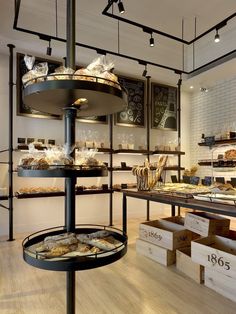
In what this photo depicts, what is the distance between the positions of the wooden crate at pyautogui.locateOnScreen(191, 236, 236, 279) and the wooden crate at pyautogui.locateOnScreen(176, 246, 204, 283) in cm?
13

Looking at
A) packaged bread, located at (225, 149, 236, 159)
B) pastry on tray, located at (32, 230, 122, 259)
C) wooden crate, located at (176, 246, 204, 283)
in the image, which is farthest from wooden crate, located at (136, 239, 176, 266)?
packaged bread, located at (225, 149, 236, 159)

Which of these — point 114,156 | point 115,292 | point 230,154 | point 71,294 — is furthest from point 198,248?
point 230,154

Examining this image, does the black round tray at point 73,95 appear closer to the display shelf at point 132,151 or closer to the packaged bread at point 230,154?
the display shelf at point 132,151

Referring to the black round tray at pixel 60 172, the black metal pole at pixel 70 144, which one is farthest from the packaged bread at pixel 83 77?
the black round tray at pixel 60 172

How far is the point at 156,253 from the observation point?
2.75 metres

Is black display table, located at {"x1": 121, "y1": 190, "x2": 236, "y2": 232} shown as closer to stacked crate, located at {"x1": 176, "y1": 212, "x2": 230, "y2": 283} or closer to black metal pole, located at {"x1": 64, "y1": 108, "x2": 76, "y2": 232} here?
stacked crate, located at {"x1": 176, "y1": 212, "x2": 230, "y2": 283}

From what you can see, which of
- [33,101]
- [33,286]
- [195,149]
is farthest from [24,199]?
[195,149]

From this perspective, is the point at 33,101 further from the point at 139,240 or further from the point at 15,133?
the point at 15,133

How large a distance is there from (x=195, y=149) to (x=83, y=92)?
17.6 ft

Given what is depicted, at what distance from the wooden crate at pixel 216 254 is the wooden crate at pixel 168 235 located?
349 millimetres

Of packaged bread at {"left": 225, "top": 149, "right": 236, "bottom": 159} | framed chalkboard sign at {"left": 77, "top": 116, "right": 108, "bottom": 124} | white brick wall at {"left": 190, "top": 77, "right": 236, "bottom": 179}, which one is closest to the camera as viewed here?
framed chalkboard sign at {"left": 77, "top": 116, "right": 108, "bottom": 124}

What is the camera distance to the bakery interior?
118 cm

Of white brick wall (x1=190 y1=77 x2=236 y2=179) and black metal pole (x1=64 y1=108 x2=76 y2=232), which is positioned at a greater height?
white brick wall (x1=190 y1=77 x2=236 y2=179)

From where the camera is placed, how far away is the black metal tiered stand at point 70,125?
1.01 m
